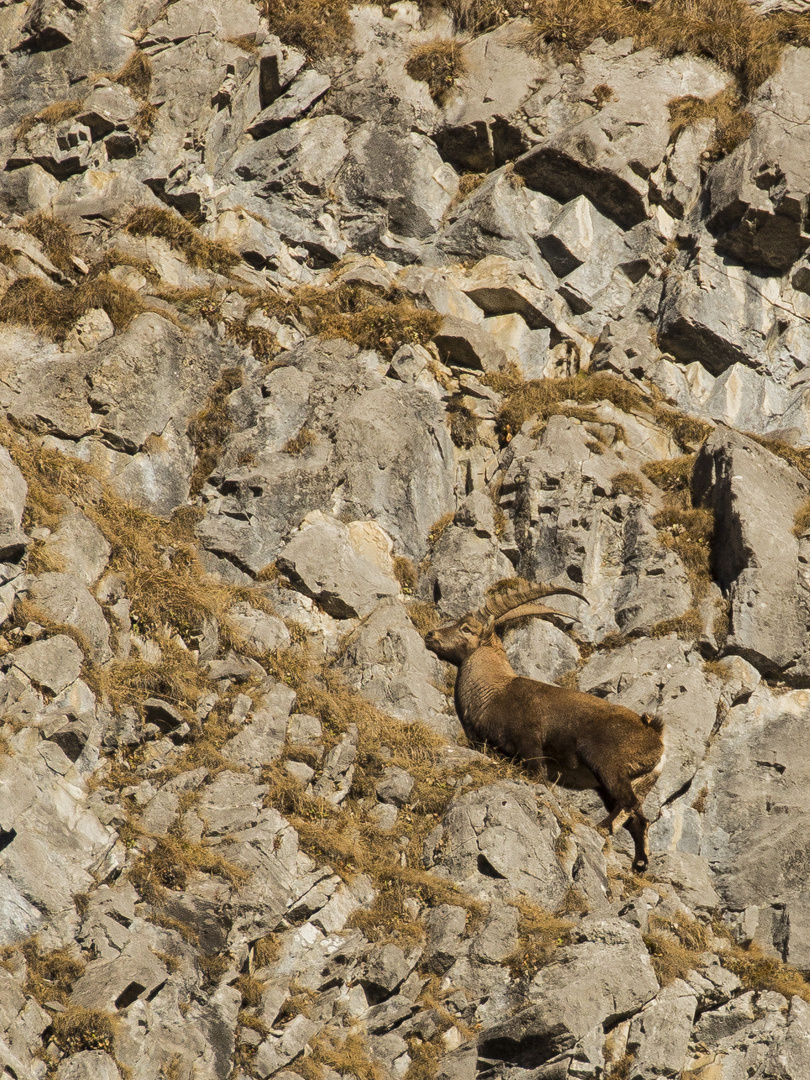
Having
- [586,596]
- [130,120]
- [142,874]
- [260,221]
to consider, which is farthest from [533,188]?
[142,874]

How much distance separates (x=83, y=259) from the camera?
2084cm

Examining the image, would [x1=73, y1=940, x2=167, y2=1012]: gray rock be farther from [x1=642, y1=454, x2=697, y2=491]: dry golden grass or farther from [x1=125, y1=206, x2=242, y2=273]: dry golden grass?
[x1=125, y1=206, x2=242, y2=273]: dry golden grass

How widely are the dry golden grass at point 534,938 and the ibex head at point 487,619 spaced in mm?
4813

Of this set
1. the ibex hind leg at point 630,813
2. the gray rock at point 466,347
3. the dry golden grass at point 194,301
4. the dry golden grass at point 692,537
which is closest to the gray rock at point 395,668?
the ibex hind leg at point 630,813

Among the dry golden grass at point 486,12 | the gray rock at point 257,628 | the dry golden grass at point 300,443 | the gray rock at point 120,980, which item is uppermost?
the dry golden grass at point 486,12

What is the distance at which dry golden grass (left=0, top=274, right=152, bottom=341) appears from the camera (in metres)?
18.7

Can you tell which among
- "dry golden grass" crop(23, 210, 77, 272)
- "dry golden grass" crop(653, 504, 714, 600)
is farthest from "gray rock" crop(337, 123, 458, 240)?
"dry golden grass" crop(653, 504, 714, 600)

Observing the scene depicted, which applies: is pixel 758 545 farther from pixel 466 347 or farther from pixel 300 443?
pixel 300 443

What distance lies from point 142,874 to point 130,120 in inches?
723

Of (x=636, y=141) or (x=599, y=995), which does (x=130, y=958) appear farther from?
(x=636, y=141)

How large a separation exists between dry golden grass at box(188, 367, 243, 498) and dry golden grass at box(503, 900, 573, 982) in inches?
373

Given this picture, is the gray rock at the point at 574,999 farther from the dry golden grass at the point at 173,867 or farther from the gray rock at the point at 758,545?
the gray rock at the point at 758,545

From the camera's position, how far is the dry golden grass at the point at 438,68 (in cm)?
2533

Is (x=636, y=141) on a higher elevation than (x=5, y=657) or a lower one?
higher
